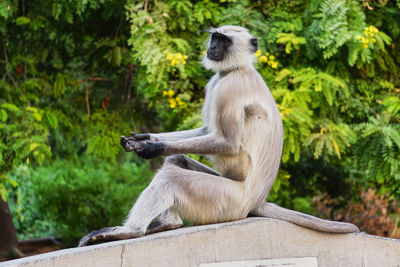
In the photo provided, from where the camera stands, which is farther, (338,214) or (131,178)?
(131,178)

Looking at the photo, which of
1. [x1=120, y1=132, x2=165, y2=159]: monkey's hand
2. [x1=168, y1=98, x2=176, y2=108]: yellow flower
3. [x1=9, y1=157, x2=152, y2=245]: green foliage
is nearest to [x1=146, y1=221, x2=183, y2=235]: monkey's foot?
[x1=120, y1=132, x2=165, y2=159]: monkey's hand

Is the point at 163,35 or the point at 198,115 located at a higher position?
the point at 163,35

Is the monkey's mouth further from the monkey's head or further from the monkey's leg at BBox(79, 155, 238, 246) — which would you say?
the monkey's leg at BBox(79, 155, 238, 246)

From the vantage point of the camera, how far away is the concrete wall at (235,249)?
374cm

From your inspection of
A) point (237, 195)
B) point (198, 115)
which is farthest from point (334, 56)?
point (237, 195)

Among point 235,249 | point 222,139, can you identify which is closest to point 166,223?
point 235,249

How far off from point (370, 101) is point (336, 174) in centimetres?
273

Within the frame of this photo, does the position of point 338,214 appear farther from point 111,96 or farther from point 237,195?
point 237,195

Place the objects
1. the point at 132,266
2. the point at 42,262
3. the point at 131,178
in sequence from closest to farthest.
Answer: the point at 42,262 < the point at 132,266 < the point at 131,178

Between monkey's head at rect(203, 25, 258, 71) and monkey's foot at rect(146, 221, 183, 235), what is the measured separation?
1.24m

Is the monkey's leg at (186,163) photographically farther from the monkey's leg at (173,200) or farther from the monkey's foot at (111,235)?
the monkey's foot at (111,235)

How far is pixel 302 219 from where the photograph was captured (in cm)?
427

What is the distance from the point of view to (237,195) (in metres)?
4.15

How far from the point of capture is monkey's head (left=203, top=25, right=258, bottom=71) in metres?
4.36
